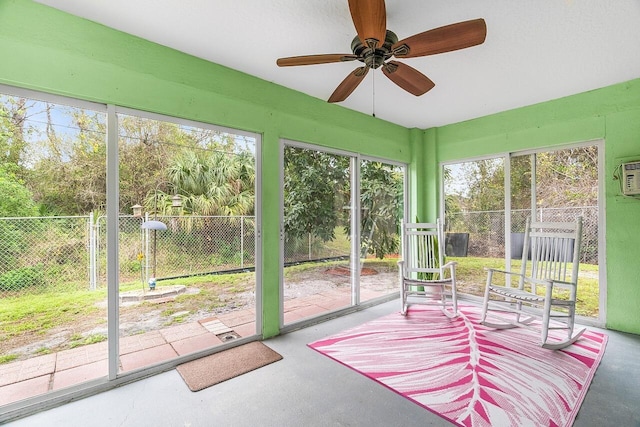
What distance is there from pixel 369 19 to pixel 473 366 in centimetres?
247

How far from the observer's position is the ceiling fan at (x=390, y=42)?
1386mm

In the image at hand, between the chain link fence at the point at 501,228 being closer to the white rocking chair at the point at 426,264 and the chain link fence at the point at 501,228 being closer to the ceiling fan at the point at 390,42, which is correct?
the white rocking chair at the point at 426,264

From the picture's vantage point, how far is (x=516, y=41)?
2.15m

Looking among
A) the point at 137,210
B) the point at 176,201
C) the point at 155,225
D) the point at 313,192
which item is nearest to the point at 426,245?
the point at 313,192

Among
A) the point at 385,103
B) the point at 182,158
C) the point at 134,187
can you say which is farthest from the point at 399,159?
the point at 134,187

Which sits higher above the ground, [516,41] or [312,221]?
[516,41]

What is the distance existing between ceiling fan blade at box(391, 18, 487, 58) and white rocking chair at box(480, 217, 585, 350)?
2.20 m

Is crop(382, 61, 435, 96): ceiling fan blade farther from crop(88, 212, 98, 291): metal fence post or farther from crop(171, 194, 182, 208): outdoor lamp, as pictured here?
Answer: crop(88, 212, 98, 291): metal fence post

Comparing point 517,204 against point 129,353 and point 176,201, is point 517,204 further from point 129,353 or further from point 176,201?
point 129,353

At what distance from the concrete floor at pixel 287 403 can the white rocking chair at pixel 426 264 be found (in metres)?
1.41

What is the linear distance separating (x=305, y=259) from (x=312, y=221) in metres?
0.44

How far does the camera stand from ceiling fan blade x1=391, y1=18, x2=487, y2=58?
1444mm

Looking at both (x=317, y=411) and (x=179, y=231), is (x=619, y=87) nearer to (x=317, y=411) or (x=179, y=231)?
(x=317, y=411)

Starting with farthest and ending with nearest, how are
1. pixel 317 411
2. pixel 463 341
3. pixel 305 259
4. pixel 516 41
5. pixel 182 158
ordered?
pixel 305 259 < pixel 463 341 < pixel 182 158 < pixel 516 41 < pixel 317 411
